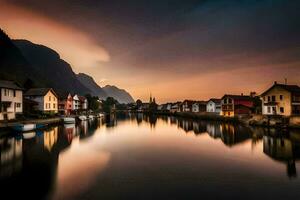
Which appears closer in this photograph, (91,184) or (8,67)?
(91,184)

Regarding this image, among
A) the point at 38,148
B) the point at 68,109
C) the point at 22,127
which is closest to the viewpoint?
the point at 38,148

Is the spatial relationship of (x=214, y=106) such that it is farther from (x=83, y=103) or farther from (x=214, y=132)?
(x=83, y=103)

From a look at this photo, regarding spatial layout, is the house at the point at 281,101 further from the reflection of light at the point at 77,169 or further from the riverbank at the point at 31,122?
the riverbank at the point at 31,122

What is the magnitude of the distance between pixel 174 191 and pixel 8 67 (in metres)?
196

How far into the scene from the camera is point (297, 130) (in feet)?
149

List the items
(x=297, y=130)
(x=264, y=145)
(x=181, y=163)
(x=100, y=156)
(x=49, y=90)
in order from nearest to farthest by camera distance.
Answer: (x=181, y=163)
(x=100, y=156)
(x=264, y=145)
(x=297, y=130)
(x=49, y=90)

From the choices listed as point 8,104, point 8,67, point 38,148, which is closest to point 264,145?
point 38,148

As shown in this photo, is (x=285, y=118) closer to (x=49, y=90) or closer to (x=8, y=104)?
(x=8, y=104)

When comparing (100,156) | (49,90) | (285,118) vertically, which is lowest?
(100,156)

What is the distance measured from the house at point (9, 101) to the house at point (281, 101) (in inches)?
2610

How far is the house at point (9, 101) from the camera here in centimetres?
4744

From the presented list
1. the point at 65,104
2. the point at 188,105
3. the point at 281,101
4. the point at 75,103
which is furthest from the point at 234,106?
the point at 75,103

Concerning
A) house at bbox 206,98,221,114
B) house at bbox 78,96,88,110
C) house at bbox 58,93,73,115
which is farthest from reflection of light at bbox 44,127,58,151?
house at bbox 78,96,88,110

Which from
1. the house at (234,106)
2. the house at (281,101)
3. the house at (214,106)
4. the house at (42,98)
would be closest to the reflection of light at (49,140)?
the house at (42,98)
